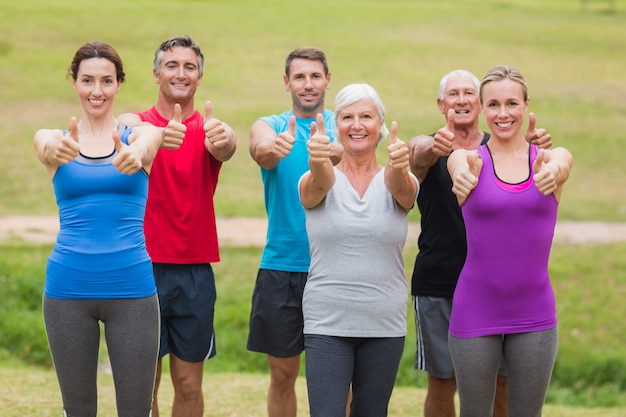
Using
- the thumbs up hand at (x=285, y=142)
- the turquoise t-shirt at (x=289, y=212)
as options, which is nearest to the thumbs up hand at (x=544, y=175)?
the thumbs up hand at (x=285, y=142)

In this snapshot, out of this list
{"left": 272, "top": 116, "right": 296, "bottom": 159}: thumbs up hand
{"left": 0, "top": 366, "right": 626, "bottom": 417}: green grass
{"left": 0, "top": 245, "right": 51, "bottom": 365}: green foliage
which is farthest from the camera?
{"left": 0, "top": 245, "right": 51, "bottom": 365}: green foliage

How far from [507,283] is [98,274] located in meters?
1.99

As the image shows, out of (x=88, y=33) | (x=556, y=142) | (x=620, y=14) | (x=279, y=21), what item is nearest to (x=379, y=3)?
(x=279, y=21)

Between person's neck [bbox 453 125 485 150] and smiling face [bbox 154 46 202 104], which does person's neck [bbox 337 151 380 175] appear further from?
smiling face [bbox 154 46 202 104]

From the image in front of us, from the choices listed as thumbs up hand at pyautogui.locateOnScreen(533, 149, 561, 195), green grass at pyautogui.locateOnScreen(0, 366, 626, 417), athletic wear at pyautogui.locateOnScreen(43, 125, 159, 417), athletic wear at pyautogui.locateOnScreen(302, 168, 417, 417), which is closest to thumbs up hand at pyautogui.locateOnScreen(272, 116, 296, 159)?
athletic wear at pyautogui.locateOnScreen(302, 168, 417, 417)

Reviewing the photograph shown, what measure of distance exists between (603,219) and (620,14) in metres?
29.1

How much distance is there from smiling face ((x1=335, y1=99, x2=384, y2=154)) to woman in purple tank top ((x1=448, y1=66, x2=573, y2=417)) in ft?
1.55

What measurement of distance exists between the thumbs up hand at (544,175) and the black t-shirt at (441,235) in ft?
3.39

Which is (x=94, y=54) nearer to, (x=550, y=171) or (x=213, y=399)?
(x=550, y=171)

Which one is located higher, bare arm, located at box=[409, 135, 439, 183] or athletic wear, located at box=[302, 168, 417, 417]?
bare arm, located at box=[409, 135, 439, 183]

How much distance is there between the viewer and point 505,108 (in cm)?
517

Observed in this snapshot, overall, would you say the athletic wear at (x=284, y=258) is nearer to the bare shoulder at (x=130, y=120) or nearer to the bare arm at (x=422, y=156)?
the bare arm at (x=422, y=156)

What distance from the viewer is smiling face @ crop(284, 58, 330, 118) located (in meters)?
6.29

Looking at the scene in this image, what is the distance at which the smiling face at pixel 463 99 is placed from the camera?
6.13 meters
